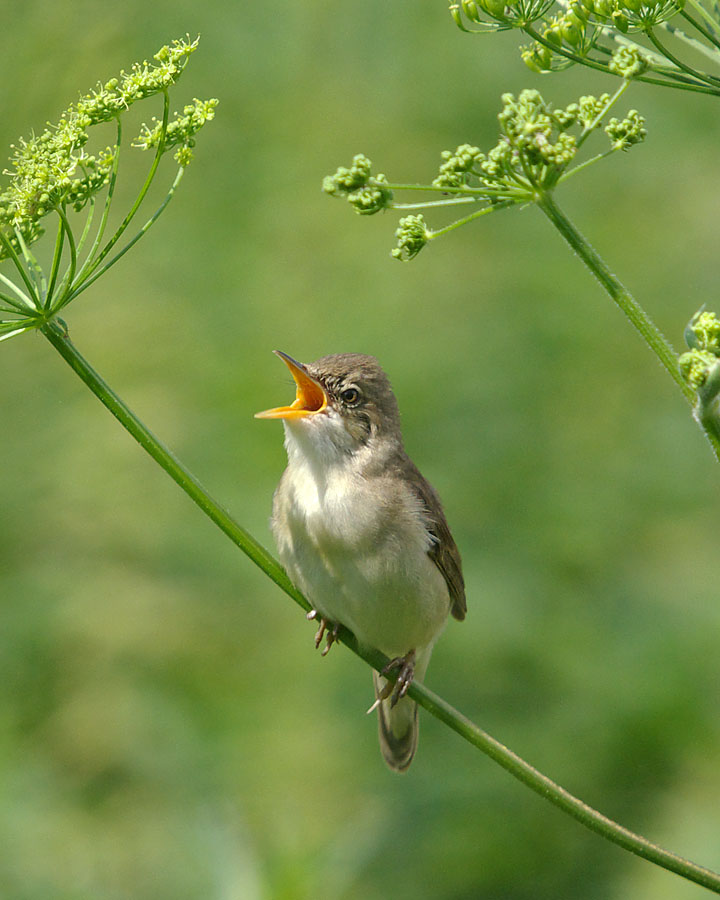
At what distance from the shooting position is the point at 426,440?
6855mm

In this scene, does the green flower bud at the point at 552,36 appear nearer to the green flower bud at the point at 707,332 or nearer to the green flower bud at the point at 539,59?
the green flower bud at the point at 539,59

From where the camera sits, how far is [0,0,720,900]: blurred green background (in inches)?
239

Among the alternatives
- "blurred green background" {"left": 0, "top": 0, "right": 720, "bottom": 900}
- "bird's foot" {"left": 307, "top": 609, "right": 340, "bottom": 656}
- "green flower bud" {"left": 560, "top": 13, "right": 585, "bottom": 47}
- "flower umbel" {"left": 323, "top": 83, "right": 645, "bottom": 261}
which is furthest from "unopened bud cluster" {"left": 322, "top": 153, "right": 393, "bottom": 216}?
"blurred green background" {"left": 0, "top": 0, "right": 720, "bottom": 900}

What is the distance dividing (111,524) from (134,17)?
3.04 m

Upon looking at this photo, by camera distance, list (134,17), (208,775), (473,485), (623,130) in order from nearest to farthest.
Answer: (623,130), (134,17), (208,775), (473,485)

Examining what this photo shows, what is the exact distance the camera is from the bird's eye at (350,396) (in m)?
4.24

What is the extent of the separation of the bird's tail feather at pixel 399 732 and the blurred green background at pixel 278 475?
0.40 m

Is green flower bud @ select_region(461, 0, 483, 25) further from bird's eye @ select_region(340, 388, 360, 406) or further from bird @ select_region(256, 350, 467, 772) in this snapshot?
bird's eye @ select_region(340, 388, 360, 406)

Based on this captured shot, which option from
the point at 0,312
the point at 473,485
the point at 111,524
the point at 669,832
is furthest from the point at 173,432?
the point at 0,312

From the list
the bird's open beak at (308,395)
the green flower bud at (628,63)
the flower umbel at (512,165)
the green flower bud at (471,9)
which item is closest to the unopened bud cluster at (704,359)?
the flower umbel at (512,165)

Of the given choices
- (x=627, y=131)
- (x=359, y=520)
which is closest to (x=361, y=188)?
(x=627, y=131)

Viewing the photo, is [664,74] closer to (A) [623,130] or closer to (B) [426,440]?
(A) [623,130]

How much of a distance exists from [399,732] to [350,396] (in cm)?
160

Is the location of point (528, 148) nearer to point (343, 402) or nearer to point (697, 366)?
point (697, 366)
